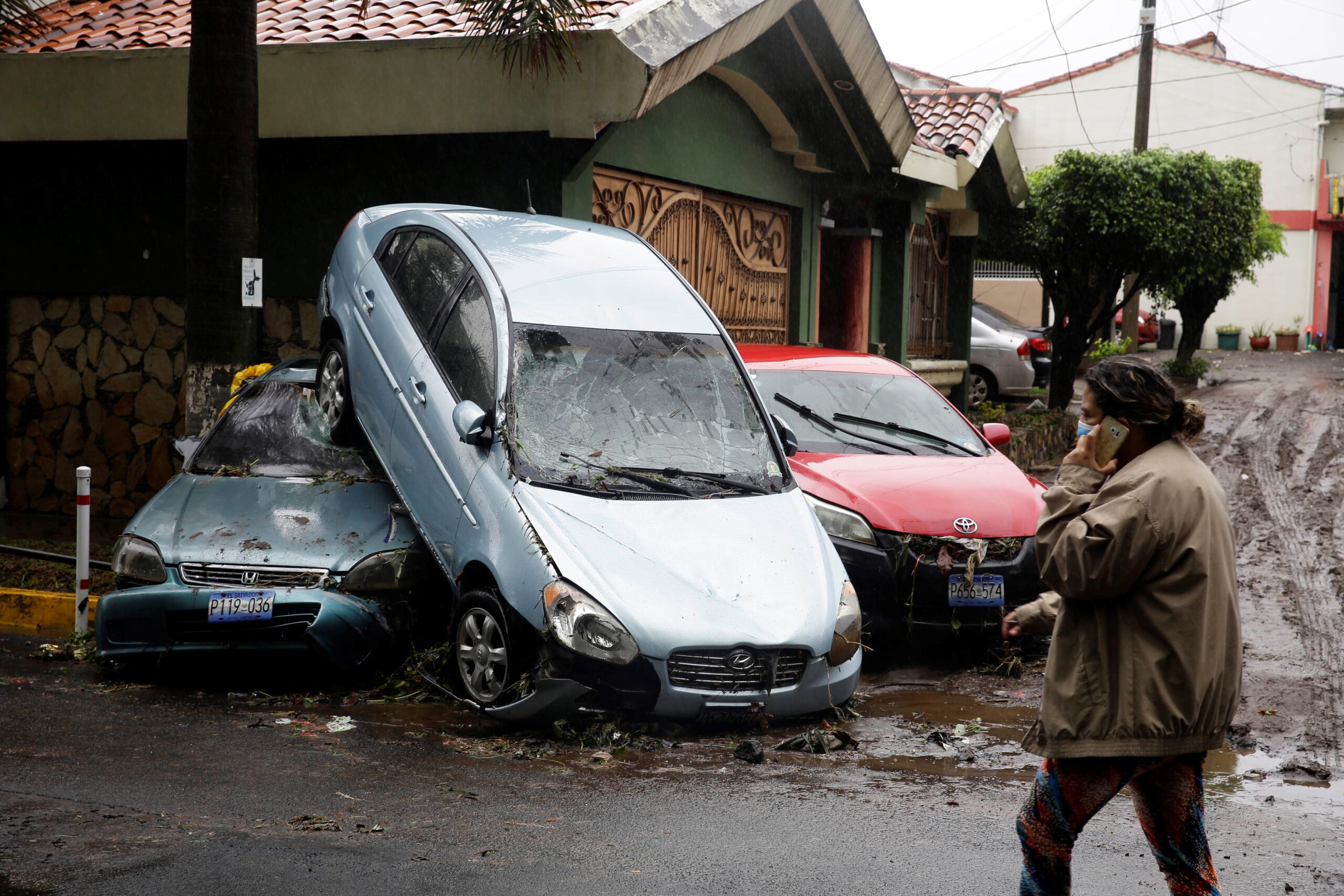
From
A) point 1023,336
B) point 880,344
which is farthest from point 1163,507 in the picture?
point 1023,336

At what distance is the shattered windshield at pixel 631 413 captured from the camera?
6.16 m

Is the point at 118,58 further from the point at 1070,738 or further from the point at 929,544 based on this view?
the point at 1070,738

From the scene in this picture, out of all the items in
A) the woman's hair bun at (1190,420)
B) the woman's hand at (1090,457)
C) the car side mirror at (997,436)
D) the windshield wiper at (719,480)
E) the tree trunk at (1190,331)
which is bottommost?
the windshield wiper at (719,480)

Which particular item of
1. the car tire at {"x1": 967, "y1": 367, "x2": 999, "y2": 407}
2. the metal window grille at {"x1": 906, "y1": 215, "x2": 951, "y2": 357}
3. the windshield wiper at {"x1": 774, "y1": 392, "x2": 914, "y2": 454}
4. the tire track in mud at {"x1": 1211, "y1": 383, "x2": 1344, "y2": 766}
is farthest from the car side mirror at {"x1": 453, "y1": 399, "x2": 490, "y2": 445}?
the car tire at {"x1": 967, "y1": 367, "x2": 999, "y2": 407}

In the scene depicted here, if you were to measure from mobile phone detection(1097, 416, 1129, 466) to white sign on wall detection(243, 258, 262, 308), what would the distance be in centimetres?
639

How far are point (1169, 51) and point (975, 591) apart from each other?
34372 millimetres

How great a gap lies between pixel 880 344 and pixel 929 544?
9732 millimetres

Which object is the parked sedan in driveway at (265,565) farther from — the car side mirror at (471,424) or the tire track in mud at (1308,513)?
the tire track in mud at (1308,513)

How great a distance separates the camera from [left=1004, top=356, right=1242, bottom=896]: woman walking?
124 inches

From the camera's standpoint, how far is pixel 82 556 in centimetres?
727

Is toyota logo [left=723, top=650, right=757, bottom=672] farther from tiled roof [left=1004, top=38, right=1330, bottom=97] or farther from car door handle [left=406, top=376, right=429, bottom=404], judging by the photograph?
tiled roof [left=1004, top=38, right=1330, bottom=97]

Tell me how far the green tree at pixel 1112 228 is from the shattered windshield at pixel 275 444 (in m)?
12.4

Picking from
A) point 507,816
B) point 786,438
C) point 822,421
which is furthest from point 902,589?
point 507,816

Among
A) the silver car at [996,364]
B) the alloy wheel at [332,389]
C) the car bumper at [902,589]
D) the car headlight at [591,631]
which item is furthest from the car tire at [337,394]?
the silver car at [996,364]
